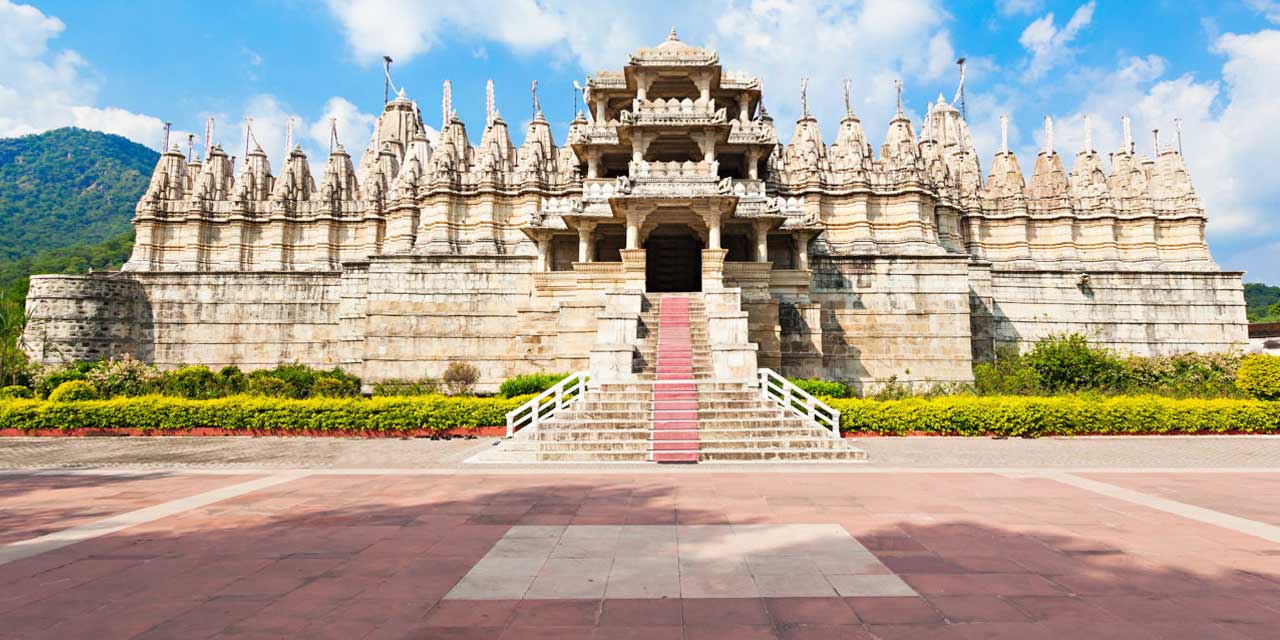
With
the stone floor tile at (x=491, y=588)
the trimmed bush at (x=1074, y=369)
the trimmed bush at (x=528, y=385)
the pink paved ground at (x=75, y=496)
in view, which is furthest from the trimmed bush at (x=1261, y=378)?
the pink paved ground at (x=75, y=496)

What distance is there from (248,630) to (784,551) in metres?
4.82

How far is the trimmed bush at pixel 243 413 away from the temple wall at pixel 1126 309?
2641 cm

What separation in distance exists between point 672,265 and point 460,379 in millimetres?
10260

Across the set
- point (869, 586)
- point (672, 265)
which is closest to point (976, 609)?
point (869, 586)

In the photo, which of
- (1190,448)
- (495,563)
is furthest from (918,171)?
(495,563)

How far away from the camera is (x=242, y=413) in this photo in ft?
59.2

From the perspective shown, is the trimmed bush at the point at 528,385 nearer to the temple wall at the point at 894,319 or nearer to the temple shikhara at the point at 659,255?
the temple shikhara at the point at 659,255

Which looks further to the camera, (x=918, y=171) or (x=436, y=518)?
(x=918, y=171)

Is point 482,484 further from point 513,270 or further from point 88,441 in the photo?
point 513,270

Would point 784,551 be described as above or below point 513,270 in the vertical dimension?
below

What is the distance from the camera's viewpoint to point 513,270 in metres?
27.0

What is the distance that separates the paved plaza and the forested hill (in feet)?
360

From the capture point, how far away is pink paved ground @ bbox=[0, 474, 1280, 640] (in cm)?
458

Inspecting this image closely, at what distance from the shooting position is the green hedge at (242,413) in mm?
17688
